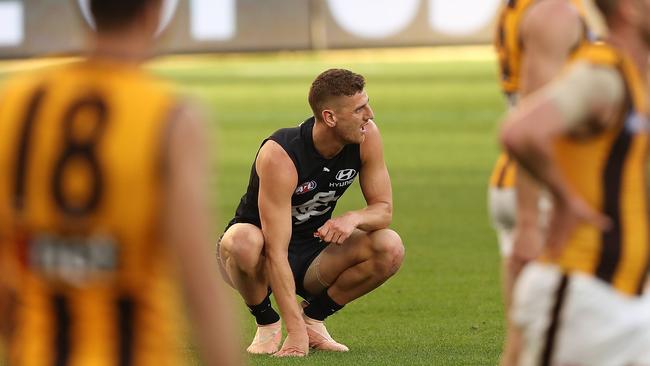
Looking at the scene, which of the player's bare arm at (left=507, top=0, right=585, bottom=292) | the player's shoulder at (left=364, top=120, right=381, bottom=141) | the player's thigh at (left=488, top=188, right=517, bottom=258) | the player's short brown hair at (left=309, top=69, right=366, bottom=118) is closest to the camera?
the player's bare arm at (left=507, top=0, right=585, bottom=292)

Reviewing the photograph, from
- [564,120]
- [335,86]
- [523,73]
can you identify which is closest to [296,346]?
[335,86]

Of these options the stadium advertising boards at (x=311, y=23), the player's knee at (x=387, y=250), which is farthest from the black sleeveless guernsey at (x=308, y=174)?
the stadium advertising boards at (x=311, y=23)

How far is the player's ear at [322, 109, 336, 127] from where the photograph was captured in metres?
7.98

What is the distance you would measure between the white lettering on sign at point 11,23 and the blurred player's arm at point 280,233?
2917 centimetres

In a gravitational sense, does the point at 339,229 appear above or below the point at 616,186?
below

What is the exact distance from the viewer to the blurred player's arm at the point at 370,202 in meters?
7.99

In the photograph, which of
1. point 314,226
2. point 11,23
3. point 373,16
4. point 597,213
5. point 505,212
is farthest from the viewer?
point 373,16

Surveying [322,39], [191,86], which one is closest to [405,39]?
[322,39]

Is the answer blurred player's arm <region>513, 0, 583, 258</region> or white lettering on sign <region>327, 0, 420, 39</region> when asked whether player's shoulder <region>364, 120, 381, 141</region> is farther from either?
white lettering on sign <region>327, 0, 420, 39</region>

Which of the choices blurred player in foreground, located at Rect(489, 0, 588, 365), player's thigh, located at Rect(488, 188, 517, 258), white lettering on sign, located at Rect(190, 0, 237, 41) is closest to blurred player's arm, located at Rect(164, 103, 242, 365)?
blurred player in foreground, located at Rect(489, 0, 588, 365)

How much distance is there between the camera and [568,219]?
422 cm

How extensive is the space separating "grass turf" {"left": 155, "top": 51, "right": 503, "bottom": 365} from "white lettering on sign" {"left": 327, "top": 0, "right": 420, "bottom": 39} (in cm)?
160

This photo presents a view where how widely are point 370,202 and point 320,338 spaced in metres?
0.73

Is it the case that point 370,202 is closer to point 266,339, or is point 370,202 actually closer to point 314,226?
point 314,226
